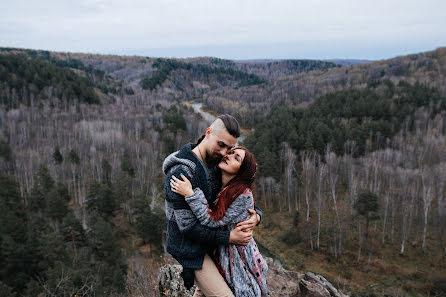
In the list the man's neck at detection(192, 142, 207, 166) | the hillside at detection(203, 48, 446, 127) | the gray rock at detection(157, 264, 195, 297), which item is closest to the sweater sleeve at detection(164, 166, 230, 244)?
the man's neck at detection(192, 142, 207, 166)

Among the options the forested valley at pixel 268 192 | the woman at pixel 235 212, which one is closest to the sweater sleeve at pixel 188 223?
the woman at pixel 235 212

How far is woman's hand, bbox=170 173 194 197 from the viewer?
3.63 metres

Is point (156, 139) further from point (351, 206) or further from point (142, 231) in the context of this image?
point (351, 206)

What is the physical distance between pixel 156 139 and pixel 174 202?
57.7m

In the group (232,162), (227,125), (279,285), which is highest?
(227,125)

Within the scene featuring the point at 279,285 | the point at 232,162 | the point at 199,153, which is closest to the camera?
the point at 232,162

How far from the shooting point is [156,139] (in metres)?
59.8

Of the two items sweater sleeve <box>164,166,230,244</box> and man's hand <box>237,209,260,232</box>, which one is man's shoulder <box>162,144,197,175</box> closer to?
sweater sleeve <box>164,166,230,244</box>

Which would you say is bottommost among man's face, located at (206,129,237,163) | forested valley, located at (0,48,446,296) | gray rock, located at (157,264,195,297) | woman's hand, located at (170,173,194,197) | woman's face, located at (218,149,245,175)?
forested valley, located at (0,48,446,296)

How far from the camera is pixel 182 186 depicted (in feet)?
12.0

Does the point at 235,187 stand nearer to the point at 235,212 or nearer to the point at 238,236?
the point at 235,212

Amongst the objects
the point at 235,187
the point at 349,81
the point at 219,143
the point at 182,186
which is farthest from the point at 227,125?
the point at 349,81

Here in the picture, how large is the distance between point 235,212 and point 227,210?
0.12 m

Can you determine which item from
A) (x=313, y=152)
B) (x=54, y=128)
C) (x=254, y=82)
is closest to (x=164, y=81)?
(x=254, y=82)
